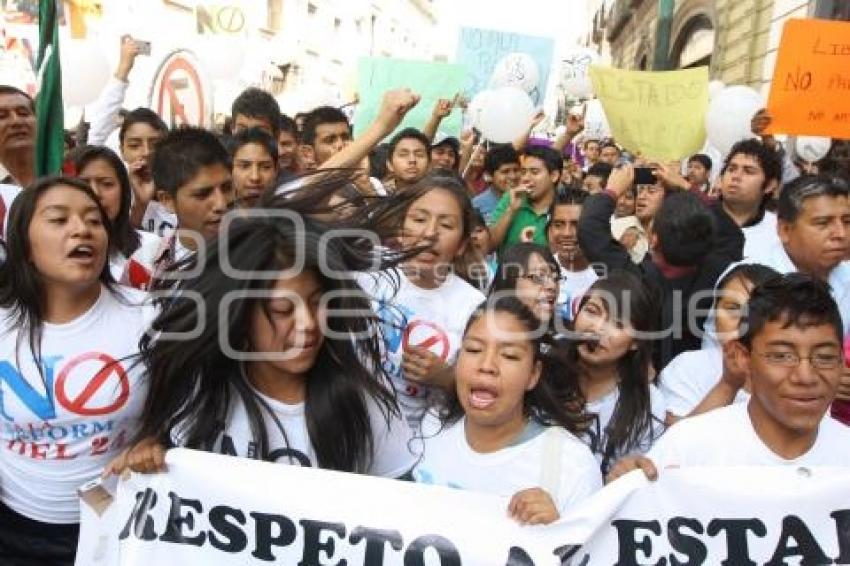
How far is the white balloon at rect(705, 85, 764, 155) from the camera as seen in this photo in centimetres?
554

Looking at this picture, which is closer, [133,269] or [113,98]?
[133,269]

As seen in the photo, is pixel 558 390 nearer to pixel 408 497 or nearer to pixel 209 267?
pixel 408 497

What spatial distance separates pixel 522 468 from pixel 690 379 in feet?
3.33

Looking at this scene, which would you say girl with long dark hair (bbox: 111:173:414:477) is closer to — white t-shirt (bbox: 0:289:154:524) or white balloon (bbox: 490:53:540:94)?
white t-shirt (bbox: 0:289:154:524)

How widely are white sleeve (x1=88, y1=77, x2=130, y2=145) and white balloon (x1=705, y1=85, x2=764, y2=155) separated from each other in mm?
3556

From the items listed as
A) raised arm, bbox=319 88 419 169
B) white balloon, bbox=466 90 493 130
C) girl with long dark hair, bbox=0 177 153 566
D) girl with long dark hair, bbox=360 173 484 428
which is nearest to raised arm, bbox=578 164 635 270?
girl with long dark hair, bbox=360 173 484 428

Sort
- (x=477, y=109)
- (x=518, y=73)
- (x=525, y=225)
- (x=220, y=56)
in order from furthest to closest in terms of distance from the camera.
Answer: (x=220, y=56) < (x=518, y=73) < (x=477, y=109) < (x=525, y=225)

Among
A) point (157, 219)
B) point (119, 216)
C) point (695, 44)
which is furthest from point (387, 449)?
point (695, 44)

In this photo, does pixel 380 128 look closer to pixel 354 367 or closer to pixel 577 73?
pixel 354 367

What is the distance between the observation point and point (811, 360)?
6.70ft

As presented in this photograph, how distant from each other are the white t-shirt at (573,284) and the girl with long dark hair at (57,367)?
207cm

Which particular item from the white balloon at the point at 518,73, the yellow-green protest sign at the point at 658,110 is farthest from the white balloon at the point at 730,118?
the white balloon at the point at 518,73

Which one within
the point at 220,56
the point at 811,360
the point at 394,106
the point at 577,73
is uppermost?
the point at 577,73

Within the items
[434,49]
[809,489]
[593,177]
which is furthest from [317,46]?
[434,49]
